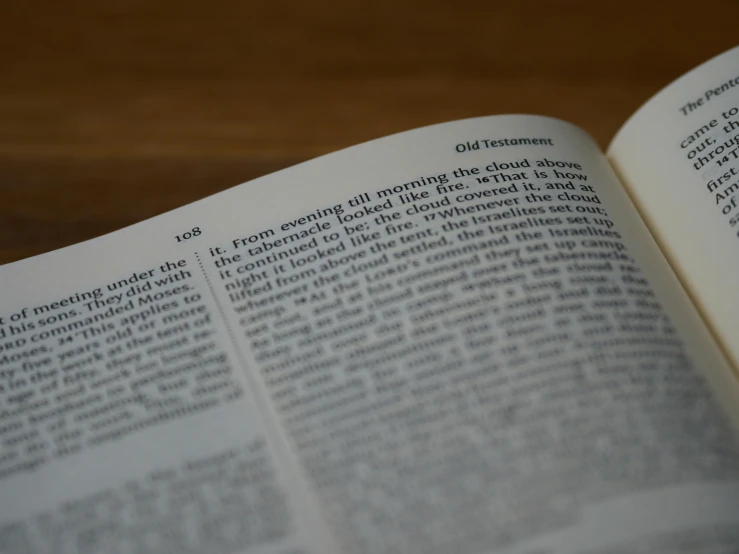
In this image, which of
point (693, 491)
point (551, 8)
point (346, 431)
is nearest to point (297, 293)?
point (346, 431)

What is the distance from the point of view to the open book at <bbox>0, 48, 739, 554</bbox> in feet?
1.28

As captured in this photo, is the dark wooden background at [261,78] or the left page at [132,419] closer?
the left page at [132,419]

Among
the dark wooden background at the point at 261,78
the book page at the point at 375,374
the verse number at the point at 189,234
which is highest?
the dark wooden background at the point at 261,78

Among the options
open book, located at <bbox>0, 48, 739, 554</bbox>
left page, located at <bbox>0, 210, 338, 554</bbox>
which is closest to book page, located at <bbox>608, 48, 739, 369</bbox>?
open book, located at <bbox>0, 48, 739, 554</bbox>

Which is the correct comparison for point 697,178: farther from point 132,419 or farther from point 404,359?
point 132,419

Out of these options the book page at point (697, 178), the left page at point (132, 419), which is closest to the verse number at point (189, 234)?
the left page at point (132, 419)

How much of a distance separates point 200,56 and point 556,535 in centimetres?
42

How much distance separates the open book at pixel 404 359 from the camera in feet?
1.28

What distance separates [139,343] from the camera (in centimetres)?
43

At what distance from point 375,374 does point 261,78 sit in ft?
0.90

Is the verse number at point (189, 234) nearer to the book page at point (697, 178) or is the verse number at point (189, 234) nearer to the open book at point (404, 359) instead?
the open book at point (404, 359)

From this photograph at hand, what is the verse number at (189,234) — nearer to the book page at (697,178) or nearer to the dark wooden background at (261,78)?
the dark wooden background at (261,78)

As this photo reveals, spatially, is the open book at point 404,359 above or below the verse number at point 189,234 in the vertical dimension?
below

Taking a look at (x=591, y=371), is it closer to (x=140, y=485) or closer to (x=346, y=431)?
(x=346, y=431)
